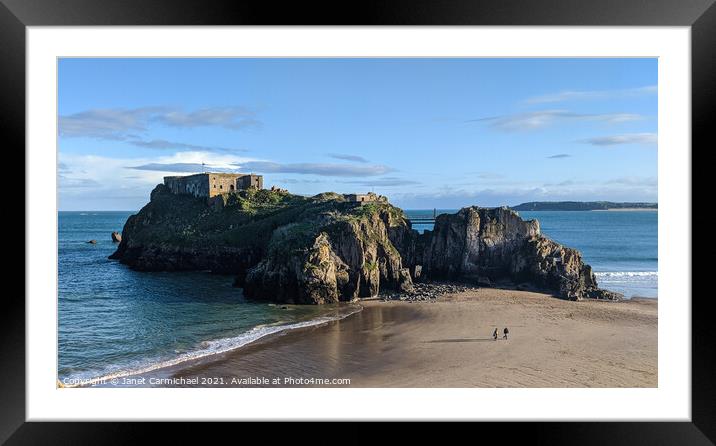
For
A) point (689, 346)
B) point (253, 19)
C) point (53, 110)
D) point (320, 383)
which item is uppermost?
point (253, 19)

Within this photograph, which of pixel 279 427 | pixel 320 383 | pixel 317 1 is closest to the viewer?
pixel 317 1

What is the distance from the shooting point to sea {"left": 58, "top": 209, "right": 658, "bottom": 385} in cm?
1109

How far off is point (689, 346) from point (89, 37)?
31.1 ft

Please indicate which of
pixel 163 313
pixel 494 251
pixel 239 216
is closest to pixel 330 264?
pixel 163 313

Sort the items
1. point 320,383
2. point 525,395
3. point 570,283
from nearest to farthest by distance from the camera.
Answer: point 525,395, point 320,383, point 570,283

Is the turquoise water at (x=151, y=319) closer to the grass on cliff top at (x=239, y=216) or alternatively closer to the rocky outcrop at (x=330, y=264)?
the rocky outcrop at (x=330, y=264)

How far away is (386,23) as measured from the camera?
223 inches

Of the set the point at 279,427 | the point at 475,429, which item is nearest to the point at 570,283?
the point at 475,429

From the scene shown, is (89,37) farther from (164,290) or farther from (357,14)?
(164,290)

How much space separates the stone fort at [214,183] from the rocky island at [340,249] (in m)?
0.78

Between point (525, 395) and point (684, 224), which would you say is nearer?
point (684, 224)

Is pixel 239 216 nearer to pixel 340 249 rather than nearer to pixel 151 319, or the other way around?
pixel 340 249

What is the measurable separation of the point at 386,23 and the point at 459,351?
336 inches

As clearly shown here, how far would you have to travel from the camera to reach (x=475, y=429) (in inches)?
234
